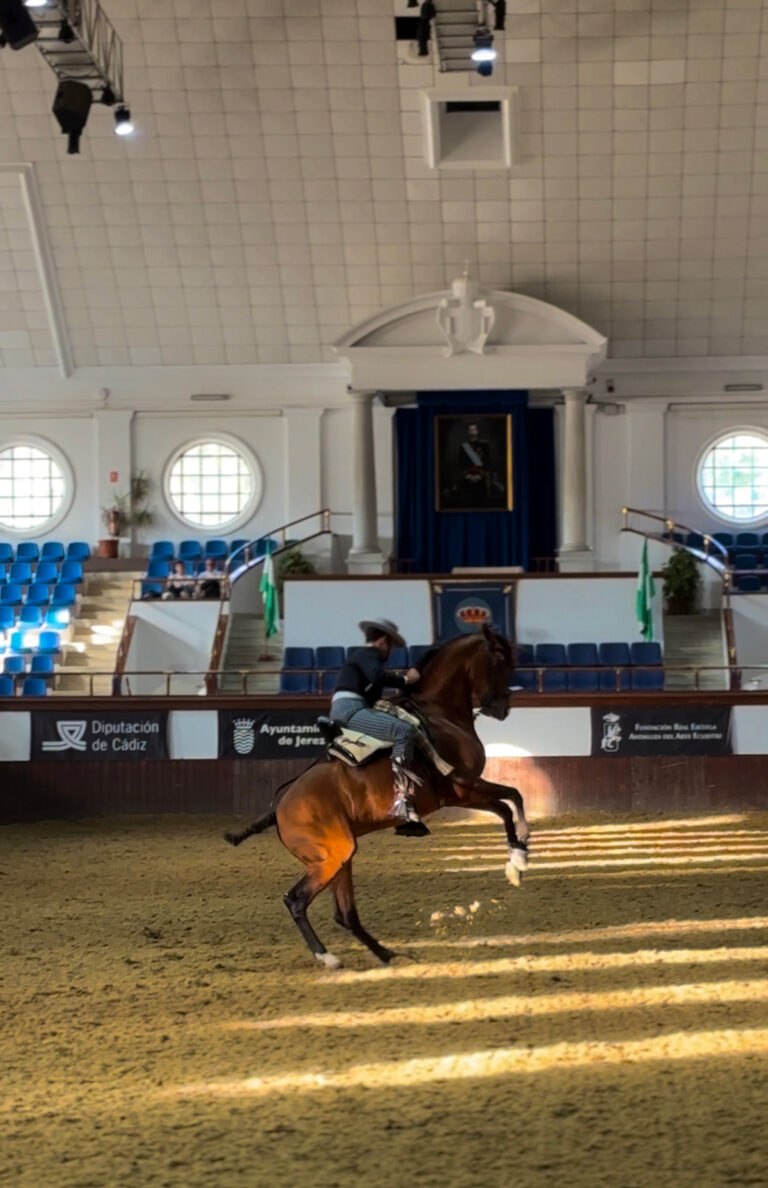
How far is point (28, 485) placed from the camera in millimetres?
29672

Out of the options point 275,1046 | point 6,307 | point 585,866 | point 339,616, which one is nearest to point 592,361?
point 339,616

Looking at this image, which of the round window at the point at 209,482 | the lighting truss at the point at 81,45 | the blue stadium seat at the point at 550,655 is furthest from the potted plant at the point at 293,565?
the lighting truss at the point at 81,45

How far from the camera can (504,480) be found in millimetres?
28062

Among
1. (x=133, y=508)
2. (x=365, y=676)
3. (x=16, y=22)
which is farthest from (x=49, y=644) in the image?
(x=365, y=676)

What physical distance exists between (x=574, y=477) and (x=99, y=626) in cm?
912

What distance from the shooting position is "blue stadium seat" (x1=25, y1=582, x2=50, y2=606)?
2639 cm

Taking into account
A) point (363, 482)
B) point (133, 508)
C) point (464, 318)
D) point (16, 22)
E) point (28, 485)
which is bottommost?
point (133, 508)

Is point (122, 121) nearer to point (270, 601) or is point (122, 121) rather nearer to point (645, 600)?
point (270, 601)

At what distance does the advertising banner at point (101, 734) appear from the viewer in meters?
17.9

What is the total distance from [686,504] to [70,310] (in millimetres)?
12574

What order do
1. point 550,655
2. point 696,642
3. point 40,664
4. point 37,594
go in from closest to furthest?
point 550,655, point 40,664, point 696,642, point 37,594

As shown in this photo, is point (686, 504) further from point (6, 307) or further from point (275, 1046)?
point (275, 1046)

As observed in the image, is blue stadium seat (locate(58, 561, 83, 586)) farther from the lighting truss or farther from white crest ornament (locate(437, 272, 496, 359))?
the lighting truss

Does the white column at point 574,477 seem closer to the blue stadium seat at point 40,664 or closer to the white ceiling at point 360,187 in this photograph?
the white ceiling at point 360,187
